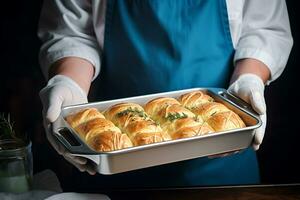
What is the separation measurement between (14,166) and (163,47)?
1.07ft

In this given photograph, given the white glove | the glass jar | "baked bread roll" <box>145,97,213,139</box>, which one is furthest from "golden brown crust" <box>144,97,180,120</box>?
the glass jar

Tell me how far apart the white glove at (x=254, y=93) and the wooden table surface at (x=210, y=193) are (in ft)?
0.51

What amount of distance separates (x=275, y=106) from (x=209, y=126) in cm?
16

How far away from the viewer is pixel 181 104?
771 mm

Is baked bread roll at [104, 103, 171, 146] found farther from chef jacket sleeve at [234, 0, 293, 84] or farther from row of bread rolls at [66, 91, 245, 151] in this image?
chef jacket sleeve at [234, 0, 293, 84]

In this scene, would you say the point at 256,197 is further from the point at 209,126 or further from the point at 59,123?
the point at 59,123

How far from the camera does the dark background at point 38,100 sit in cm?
75

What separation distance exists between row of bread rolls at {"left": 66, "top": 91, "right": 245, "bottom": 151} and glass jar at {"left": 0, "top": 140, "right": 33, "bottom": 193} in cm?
15

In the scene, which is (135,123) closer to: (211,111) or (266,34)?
(211,111)

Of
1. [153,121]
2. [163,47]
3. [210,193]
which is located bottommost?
[210,193]

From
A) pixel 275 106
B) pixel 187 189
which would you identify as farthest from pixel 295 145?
pixel 187 189

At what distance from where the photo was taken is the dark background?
0.75 metres

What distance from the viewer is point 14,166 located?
800 millimetres

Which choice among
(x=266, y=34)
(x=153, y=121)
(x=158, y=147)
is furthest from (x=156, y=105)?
(x=266, y=34)
